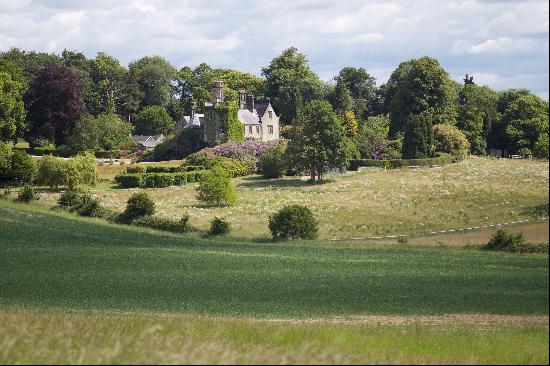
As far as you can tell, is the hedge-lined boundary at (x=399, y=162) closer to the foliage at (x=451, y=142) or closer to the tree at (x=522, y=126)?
the foliage at (x=451, y=142)

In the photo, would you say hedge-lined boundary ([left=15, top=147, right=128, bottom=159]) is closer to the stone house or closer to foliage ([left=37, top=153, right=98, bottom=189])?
the stone house

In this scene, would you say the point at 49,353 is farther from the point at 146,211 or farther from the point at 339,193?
the point at 339,193

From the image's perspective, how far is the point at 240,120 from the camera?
97562mm

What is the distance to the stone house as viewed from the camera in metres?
94.8

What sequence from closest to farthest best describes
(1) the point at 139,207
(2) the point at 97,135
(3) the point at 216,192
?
(1) the point at 139,207, (3) the point at 216,192, (2) the point at 97,135

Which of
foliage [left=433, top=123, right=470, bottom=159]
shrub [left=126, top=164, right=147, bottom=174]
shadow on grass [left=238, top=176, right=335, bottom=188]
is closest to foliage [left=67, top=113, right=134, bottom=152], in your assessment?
shrub [left=126, top=164, right=147, bottom=174]

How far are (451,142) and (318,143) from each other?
1757cm

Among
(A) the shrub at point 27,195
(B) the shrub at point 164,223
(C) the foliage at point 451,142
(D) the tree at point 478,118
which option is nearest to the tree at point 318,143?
(C) the foliage at point 451,142

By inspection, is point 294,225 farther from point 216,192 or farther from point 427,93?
point 427,93

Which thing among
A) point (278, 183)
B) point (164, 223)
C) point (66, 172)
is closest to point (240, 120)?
point (278, 183)

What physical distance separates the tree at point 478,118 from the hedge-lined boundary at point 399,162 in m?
5.69

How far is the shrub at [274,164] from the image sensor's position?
252ft

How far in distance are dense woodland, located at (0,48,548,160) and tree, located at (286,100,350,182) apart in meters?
0.17

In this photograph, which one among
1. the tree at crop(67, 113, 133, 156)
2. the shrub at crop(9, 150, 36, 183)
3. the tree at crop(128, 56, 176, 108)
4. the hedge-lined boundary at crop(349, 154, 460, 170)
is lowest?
the hedge-lined boundary at crop(349, 154, 460, 170)
